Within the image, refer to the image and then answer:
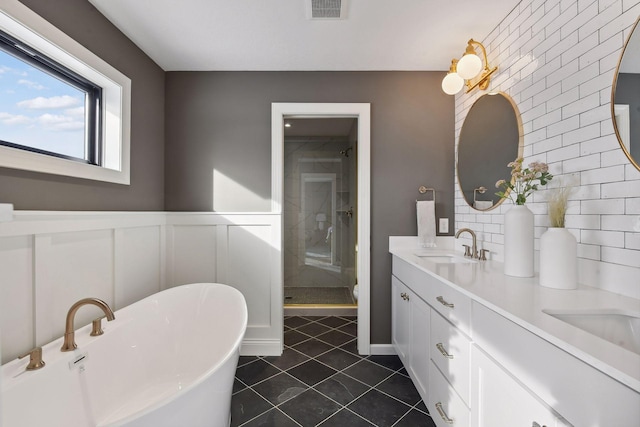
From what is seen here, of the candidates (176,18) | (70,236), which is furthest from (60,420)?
(176,18)

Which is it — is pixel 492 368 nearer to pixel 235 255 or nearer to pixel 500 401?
pixel 500 401

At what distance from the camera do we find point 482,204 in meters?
2.08

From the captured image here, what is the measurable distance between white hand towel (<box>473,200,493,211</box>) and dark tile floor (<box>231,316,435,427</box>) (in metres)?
1.38

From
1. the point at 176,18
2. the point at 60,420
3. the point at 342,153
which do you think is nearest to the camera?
the point at 60,420

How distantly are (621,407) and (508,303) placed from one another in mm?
418

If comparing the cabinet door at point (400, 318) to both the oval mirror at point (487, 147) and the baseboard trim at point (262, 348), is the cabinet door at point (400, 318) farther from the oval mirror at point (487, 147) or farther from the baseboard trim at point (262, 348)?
the baseboard trim at point (262, 348)

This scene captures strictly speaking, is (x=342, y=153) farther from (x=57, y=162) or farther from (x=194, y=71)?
(x=57, y=162)

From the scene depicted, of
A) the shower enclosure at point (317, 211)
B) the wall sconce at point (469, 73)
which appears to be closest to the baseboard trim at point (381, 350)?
the shower enclosure at point (317, 211)

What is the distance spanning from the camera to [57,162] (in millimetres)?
1458

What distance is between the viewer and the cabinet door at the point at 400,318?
81.6 inches

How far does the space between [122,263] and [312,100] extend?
6.33 ft

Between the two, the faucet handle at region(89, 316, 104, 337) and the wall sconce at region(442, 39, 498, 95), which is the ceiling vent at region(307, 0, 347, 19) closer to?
the wall sconce at region(442, 39, 498, 95)

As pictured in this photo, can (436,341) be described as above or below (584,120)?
below

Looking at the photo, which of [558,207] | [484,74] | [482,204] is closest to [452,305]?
[558,207]
